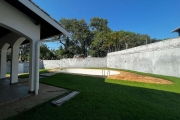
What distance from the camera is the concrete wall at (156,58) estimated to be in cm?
1109

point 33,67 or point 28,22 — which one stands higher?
point 28,22

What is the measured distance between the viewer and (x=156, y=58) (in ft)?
43.0

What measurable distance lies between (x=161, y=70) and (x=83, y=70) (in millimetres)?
12693

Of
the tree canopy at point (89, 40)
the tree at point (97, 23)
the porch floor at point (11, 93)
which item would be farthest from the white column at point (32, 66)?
the tree at point (97, 23)

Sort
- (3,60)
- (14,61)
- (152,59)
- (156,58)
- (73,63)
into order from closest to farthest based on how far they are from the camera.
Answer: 1. (14,61)
2. (3,60)
3. (156,58)
4. (152,59)
5. (73,63)

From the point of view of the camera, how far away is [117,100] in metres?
4.93

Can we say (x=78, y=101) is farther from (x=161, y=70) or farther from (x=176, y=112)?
(x=161, y=70)

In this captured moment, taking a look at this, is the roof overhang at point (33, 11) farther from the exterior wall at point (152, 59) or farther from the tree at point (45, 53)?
the tree at point (45, 53)

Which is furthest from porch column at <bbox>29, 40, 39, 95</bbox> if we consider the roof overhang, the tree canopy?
the tree canopy

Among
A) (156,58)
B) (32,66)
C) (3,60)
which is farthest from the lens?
(156,58)

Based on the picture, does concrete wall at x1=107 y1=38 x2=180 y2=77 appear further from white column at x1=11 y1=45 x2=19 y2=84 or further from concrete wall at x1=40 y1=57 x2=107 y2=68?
white column at x1=11 y1=45 x2=19 y2=84

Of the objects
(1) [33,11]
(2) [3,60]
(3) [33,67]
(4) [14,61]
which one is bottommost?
(3) [33,67]

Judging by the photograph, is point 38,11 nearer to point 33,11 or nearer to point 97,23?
point 33,11

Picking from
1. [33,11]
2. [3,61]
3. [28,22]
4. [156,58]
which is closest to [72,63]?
[3,61]
